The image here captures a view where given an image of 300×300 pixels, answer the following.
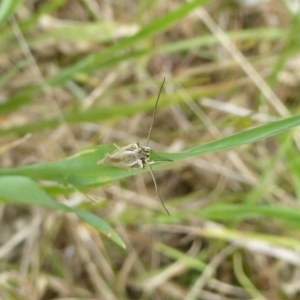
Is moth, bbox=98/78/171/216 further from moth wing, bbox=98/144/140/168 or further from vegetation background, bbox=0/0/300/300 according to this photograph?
vegetation background, bbox=0/0/300/300

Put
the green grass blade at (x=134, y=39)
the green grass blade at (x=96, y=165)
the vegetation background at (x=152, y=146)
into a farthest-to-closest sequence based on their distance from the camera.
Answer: the vegetation background at (x=152, y=146)
the green grass blade at (x=134, y=39)
the green grass blade at (x=96, y=165)

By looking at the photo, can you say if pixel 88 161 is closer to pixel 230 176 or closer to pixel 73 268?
pixel 73 268

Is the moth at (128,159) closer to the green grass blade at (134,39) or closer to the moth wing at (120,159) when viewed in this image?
the moth wing at (120,159)

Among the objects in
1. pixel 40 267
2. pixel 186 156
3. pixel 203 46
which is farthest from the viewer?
pixel 203 46

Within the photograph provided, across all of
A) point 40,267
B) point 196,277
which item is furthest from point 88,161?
point 196,277

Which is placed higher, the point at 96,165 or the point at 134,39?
the point at 134,39

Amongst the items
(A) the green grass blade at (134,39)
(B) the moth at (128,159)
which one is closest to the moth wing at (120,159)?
(B) the moth at (128,159)

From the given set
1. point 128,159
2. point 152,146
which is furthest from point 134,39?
point 152,146

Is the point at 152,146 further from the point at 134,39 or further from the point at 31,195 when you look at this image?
the point at 31,195
